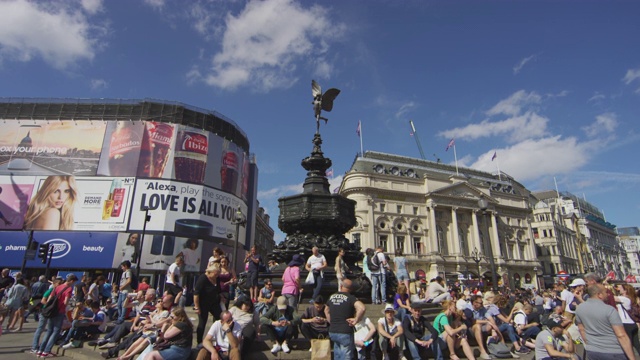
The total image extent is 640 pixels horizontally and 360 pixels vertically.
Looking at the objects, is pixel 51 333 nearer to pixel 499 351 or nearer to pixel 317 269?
pixel 317 269

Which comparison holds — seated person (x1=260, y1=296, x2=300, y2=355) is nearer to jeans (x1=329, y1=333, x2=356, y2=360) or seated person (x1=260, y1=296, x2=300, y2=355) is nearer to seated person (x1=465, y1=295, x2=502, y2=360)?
jeans (x1=329, y1=333, x2=356, y2=360)

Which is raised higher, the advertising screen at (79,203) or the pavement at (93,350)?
the advertising screen at (79,203)

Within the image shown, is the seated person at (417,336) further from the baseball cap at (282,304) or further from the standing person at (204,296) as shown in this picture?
the standing person at (204,296)

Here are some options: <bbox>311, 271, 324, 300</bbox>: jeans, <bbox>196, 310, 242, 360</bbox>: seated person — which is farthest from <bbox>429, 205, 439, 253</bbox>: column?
<bbox>196, 310, 242, 360</bbox>: seated person

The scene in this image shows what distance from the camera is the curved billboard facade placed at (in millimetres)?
32562

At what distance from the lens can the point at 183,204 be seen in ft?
112

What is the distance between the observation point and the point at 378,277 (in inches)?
366

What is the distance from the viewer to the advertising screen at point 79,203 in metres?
32.1

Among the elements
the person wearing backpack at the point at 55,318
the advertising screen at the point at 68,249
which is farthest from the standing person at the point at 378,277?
the advertising screen at the point at 68,249

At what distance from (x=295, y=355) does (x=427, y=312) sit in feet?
15.4

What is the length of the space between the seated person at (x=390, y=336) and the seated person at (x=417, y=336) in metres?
0.17

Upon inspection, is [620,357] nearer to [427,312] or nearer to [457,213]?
[427,312]

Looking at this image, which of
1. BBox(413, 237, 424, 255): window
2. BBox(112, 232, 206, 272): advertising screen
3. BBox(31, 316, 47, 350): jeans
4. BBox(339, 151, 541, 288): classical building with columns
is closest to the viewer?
BBox(31, 316, 47, 350): jeans

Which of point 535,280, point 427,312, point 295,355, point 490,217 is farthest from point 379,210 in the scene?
point 295,355
